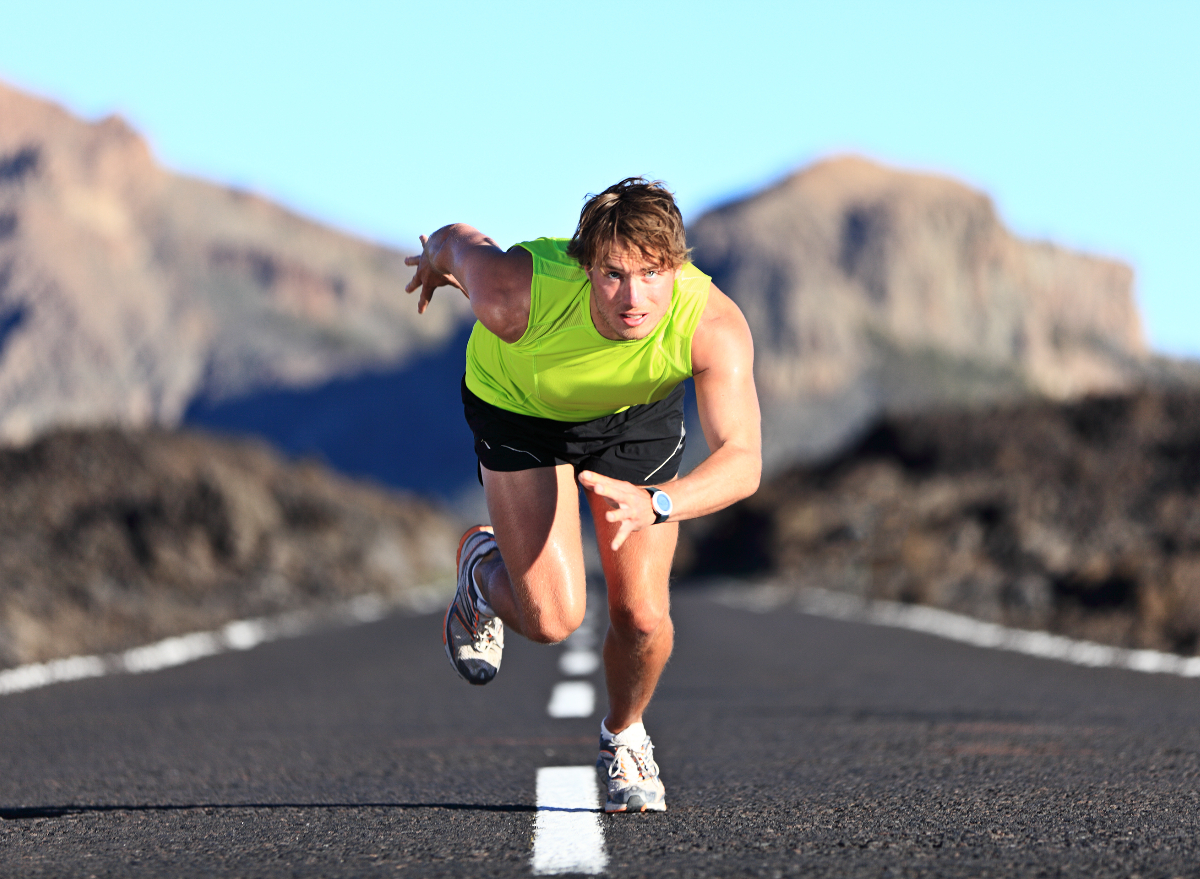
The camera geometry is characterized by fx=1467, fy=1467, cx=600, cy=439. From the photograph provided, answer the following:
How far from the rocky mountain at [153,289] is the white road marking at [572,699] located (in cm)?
10966

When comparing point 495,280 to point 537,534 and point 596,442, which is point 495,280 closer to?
point 596,442

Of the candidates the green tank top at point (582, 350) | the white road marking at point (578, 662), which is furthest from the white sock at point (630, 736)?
the white road marking at point (578, 662)

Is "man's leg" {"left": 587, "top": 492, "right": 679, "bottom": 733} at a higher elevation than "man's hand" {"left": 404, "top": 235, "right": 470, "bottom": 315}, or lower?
lower

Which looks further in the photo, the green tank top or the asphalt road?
the green tank top

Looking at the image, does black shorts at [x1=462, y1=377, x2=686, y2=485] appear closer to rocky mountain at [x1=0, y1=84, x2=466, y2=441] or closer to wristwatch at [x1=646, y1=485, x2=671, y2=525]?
wristwatch at [x1=646, y1=485, x2=671, y2=525]

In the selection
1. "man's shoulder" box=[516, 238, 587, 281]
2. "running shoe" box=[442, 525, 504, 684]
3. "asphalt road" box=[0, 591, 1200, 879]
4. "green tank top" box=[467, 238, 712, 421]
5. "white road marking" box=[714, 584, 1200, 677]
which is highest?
"man's shoulder" box=[516, 238, 587, 281]

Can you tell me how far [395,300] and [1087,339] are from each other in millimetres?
71574

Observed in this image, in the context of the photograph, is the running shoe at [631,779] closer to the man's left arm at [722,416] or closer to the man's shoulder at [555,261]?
the man's left arm at [722,416]

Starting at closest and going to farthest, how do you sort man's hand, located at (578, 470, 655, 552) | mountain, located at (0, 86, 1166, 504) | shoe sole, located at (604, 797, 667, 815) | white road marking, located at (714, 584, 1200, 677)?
man's hand, located at (578, 470, 655, 552), shoe sole, located at (604, 797, 667, 815), white road marking, located at (714, 584, 1200, 677), mountain, located at (0, 86, 1166, 504)

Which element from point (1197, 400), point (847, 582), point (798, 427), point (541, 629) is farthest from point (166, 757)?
point (798, 427)

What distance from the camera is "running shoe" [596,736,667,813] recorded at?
15.6ft

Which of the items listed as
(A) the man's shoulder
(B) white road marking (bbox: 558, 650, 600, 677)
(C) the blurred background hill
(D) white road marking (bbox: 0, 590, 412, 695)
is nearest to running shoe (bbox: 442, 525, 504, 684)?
(A) the man's shoulder

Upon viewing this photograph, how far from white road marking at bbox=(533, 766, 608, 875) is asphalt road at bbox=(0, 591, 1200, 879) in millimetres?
52

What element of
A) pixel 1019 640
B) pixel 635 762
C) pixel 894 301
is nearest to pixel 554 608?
pixel 635 762
